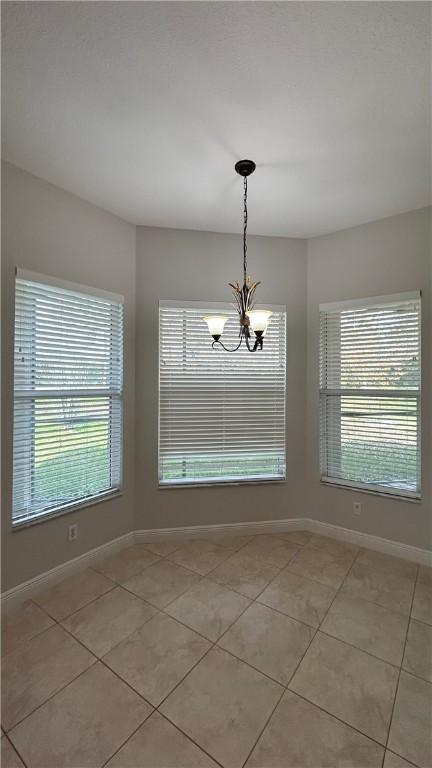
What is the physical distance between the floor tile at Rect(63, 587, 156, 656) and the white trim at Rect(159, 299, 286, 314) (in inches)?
93.3

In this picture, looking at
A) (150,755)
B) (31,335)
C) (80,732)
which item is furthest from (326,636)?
(31,335)

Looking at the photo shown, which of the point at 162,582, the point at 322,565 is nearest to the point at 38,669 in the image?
the point at 162,582

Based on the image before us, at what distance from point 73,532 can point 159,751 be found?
1.59 metres

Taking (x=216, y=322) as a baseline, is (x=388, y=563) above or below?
below

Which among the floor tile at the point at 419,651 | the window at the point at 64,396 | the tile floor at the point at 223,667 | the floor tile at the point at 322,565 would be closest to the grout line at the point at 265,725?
the tile floor at the point at 223,667

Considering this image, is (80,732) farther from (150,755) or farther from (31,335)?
(31,335)

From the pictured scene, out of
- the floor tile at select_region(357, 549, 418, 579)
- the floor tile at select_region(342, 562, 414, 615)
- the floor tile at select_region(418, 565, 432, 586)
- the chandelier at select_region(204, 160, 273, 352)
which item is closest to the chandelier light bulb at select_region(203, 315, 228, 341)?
the chandelier at select_region(204, 160, 273, 352)

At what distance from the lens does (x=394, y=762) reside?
4.33 ft

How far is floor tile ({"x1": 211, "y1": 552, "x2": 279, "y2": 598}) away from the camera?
243cm

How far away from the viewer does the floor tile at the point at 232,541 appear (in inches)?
119

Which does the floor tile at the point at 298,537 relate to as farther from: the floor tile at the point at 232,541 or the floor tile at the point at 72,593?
the floor tile at the point at 72,593

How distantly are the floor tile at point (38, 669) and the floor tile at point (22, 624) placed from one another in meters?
0.05

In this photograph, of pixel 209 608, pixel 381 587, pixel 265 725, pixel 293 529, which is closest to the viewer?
pixel 265 725

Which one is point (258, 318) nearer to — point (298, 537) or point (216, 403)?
point (216, 403)
